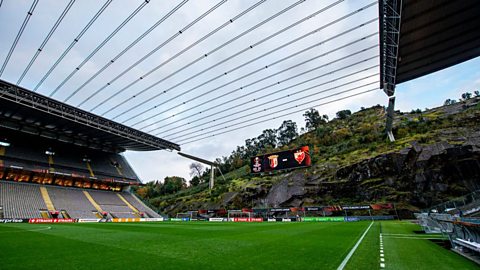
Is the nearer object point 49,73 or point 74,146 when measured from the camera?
point 49,73

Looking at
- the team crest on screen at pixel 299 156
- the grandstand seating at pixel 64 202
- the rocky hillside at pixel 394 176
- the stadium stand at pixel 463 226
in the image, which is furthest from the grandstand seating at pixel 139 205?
the stadium stand at pixel 463 226

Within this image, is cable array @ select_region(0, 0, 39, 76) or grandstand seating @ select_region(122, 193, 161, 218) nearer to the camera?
cable array @ select_region(0, 0, 39, 76)

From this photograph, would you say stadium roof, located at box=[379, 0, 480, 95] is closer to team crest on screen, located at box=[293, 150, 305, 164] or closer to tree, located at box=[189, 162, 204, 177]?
team crest on screen, located at box=[293, 150, 305, 164]

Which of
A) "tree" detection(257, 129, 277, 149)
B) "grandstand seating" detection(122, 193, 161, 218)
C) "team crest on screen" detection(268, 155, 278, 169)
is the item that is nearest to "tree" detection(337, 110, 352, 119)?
"tree" detection(257, 129, 277, 149)

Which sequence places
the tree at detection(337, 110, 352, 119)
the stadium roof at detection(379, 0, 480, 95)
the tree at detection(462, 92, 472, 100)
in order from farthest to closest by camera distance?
the tree at detection(337, 110, 352, 119) < the tree at detection(462, 92, 472, 100) < the stadium roof at detection(379, 0, 480, 95)

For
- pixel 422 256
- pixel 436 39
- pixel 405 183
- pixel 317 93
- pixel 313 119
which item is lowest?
pixel 422 256

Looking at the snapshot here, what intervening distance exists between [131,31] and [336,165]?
1520 inches

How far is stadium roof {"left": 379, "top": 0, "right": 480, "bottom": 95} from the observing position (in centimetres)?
1634

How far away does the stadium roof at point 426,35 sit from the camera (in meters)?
16.3

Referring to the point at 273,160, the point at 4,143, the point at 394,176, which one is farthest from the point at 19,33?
the point at 394,176

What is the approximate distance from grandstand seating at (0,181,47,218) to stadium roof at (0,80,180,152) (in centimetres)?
914

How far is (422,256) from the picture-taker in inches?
242

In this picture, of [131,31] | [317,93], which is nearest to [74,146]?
[131,31]

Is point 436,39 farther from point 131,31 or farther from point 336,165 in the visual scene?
point 336,165
